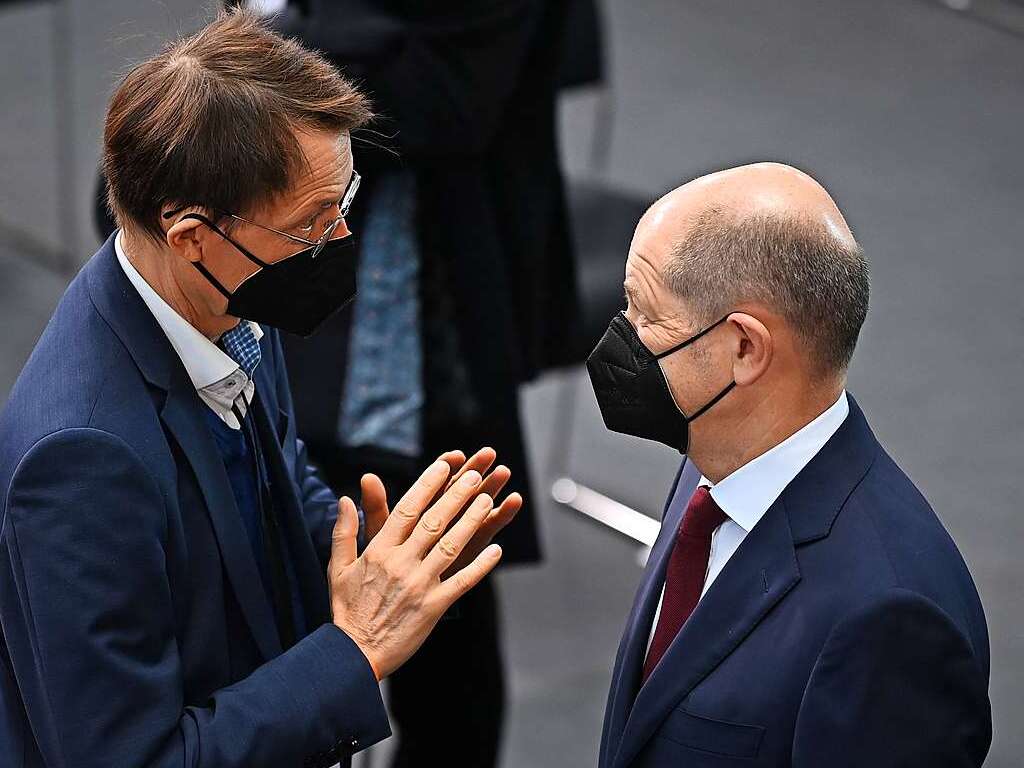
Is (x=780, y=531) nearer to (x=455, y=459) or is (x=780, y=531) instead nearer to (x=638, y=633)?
(x=638, y=633)

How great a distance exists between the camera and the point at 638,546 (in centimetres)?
445

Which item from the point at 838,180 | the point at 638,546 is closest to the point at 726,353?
the point at 638,546

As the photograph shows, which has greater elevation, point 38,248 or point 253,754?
point 253,754

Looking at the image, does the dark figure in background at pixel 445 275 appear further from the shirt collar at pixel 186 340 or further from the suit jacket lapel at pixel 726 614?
the suit jacket lapel at pixel 726 614

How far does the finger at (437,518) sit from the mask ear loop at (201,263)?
1.14ft

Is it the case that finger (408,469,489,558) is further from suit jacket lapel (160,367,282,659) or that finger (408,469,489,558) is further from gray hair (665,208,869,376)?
gray hair (665,208,869,376)

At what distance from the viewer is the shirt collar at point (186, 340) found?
1.87 m

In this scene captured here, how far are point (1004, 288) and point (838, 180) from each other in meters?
0.83

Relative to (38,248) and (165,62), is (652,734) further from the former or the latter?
(38,248)

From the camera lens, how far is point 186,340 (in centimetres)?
188

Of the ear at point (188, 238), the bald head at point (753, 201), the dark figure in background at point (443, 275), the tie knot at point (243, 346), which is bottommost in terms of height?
the dark figure in background at point (443, 275)

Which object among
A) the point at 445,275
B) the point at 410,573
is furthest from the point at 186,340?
the point at 445,275

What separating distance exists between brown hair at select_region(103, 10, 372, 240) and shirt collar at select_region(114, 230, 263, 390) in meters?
0.06

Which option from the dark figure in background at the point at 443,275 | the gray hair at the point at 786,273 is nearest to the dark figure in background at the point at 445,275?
the dark figure in background at the point at 443,275
